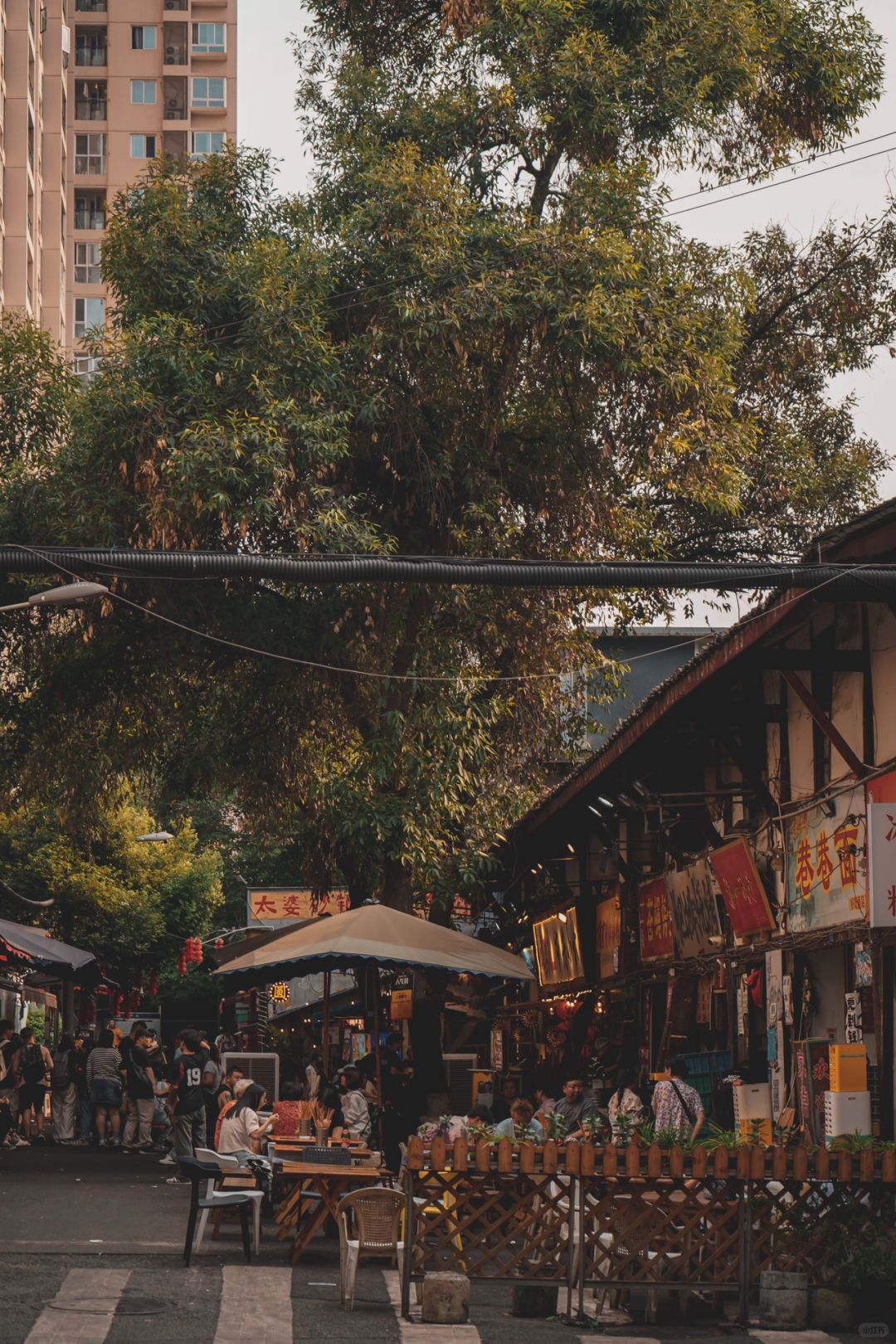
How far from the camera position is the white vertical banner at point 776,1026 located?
16156 millimetres

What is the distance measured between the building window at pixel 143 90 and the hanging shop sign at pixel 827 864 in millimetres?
70786

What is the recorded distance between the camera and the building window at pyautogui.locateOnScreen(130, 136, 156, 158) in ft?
257

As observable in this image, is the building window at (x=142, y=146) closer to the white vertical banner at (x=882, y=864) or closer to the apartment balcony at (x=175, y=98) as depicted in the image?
the apartment balcony at (x=175, y=98)

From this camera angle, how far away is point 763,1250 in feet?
36.2

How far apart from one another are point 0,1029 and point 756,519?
14.9 m

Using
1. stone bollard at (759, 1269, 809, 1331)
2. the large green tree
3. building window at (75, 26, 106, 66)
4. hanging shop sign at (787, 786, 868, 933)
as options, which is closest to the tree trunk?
the large green tree

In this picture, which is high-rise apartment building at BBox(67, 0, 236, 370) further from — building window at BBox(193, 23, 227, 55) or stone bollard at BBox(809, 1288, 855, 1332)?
stone bollard at BBox(809, 1288, 855, 1332)

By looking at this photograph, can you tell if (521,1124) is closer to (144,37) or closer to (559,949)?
(559,949)

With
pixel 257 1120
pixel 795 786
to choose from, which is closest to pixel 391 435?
pixel 795 786

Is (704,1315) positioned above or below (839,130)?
below

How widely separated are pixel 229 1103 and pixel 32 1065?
1289 centimetres

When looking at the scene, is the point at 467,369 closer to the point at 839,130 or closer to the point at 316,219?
the point at 316,219

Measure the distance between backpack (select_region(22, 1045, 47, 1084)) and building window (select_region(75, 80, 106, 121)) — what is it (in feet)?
197

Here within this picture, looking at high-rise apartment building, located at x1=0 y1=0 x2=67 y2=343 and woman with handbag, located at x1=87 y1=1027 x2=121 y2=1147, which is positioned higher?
high-rise apartment building, located at x1=0 y1=0 x2=67 y2=343
